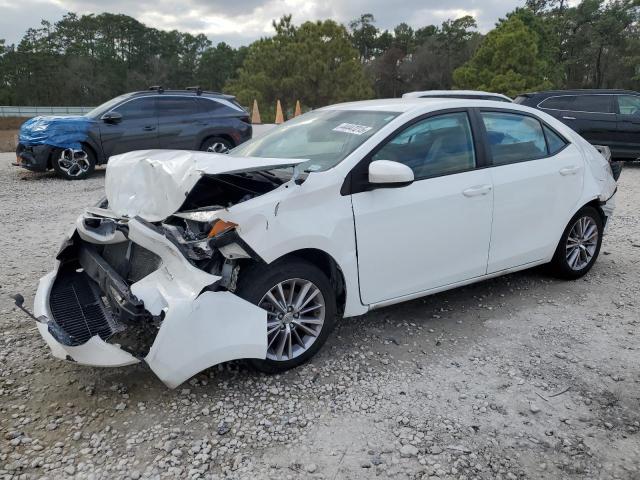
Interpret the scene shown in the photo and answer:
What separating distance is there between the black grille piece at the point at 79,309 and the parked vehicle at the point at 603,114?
993 centimetres

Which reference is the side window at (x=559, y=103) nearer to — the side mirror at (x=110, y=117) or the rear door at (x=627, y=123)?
the rear door at (x=627, y=123)

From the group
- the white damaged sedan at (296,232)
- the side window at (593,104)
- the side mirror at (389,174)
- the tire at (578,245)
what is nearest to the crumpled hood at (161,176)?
the white damaged sedan at (296,232)

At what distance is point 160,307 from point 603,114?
11.1m

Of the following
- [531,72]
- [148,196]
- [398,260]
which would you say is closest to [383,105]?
[398,260]

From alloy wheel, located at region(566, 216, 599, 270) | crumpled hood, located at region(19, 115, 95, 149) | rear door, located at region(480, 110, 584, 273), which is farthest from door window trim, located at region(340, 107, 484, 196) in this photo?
crumpled hood, located at region(19, 115, 95, 149)

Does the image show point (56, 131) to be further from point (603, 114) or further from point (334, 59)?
point (334, 59)

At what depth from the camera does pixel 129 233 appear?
302 cm

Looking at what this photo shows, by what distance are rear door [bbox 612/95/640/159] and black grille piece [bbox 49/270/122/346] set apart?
36.2ft

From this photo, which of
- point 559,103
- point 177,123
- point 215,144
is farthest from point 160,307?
point 559,103

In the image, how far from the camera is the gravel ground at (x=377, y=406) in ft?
8.11

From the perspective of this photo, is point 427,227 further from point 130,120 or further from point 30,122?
point 30,122

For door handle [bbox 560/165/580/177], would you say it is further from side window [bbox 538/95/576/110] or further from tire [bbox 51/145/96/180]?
tire [bbox 51/145/96/180]

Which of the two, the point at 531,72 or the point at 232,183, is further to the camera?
the point at 531,72

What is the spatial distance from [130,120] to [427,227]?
840cm
